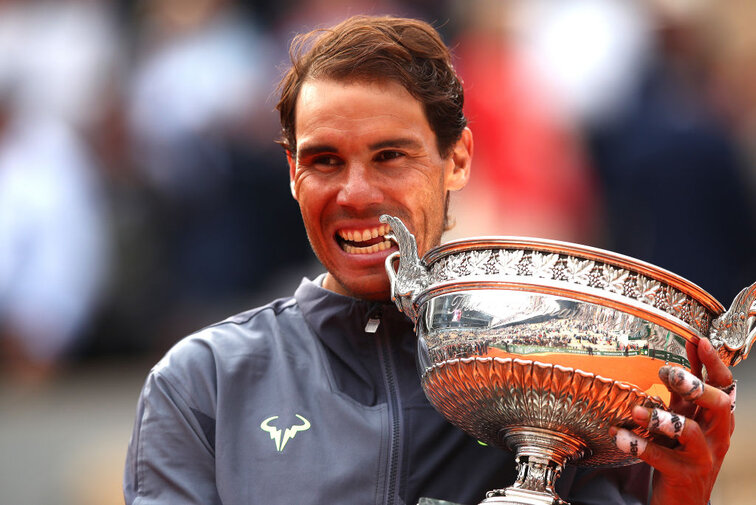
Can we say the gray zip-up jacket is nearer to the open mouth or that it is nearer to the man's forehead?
the open mouth

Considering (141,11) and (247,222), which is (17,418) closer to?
(247,222)

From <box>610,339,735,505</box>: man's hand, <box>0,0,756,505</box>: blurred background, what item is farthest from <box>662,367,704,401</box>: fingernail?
<box>0,0,756,505</box>: blurred background

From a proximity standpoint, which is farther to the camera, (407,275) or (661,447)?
(407,275)

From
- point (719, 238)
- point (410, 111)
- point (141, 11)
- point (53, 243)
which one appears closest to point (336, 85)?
point (410, 111)

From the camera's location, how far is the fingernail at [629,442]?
2.25 meters

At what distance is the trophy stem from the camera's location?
2316 millimetres

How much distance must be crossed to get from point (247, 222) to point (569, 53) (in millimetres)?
1845

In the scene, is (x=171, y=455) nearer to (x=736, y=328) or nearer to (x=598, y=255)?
(x=598, y=255)

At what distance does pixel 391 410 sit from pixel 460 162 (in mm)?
721

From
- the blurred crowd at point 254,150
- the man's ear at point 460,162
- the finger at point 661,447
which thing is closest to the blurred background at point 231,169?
the blurred crowd at point 254,150

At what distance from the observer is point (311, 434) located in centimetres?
267

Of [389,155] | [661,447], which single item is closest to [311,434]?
[389,155]

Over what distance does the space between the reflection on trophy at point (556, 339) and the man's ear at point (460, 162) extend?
671 millimetres

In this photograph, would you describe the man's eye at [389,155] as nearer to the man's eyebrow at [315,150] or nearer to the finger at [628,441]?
the man's eyebrow at [315,150]
